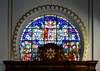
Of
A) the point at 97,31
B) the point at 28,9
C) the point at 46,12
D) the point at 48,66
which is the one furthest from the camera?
the point at 46,12

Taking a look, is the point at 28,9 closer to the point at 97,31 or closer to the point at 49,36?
the point at 49,36

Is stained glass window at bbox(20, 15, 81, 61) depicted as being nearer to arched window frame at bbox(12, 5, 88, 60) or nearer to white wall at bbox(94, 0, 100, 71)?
arched window frame at bbox(12, 5, 88, 60)

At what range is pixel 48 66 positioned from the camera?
17734 millimetres

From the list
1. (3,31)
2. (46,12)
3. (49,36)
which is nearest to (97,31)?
(49,36)

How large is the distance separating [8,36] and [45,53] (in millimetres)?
1717

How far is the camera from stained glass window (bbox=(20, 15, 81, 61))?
60.2 ft

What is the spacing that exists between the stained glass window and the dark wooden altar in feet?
2.04

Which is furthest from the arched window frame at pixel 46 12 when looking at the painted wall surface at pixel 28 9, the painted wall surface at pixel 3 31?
the painted wall surface at pixel 3 31

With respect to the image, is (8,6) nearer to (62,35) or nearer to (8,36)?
(8,36)

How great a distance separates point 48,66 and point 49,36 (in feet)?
4.86

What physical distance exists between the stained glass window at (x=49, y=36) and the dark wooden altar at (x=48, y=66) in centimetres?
62

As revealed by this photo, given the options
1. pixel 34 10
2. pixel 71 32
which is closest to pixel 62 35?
pixel 71 32

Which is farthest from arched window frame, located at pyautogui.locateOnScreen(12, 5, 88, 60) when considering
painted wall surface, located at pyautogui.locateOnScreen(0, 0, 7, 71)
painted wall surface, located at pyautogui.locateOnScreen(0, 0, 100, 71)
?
painted wall surface, located at pyautogui.locateOnScreen(0, 0, 7, 71)

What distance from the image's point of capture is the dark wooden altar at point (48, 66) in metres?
17.6
